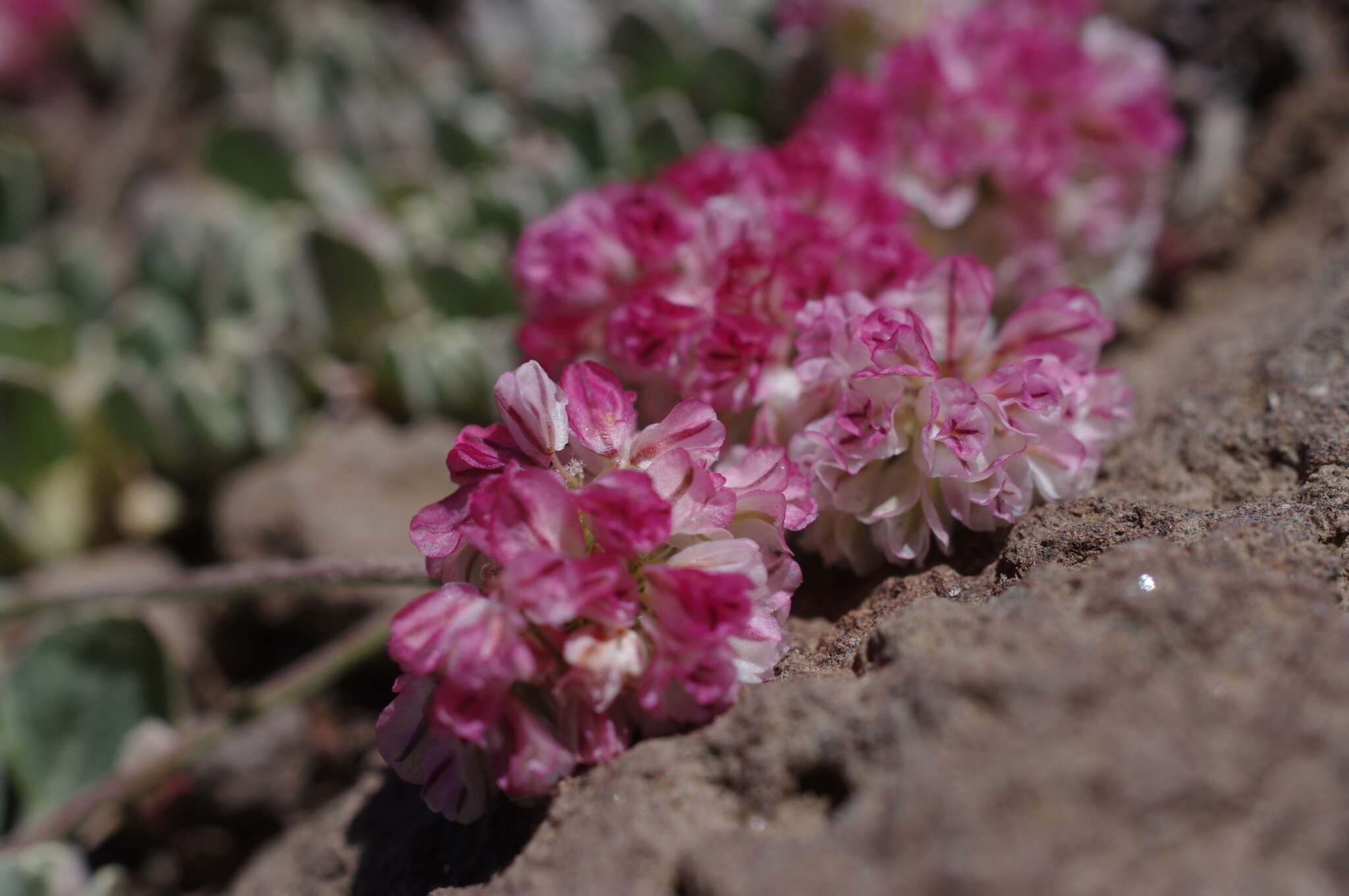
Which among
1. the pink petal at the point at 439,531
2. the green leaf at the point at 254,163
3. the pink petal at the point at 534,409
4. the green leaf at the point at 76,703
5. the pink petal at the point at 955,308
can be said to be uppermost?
the pink petal at the point at 955,308

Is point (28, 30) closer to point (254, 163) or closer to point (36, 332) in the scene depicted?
point (254, 163)

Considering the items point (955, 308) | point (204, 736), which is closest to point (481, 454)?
point (955, 308)

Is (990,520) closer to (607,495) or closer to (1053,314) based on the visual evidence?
(1053,314)

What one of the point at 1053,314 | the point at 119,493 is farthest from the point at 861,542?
the point at 119,493

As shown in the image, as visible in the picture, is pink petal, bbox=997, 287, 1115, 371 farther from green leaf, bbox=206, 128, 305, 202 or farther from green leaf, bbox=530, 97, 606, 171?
green leaf, bbox=206, 128, 305, 202

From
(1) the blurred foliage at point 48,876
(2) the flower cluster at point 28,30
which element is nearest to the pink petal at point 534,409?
(1) the blurred foliage at point 48,876

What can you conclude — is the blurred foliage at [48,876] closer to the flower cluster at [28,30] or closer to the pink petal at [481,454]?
the pink petal at [481,454]

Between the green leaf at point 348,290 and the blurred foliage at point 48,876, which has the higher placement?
the green leaf at point 348,290
